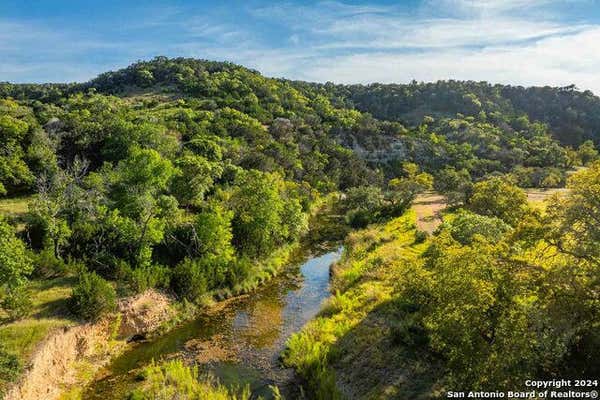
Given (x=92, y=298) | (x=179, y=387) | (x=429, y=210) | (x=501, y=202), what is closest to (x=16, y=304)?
(x=92, y=298)

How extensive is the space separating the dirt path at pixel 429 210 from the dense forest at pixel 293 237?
259 cm

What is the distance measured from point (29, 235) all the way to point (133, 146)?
24057 millimetres

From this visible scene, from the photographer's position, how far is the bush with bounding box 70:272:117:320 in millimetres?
28141

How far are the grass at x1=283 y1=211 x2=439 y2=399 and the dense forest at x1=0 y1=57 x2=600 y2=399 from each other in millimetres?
163

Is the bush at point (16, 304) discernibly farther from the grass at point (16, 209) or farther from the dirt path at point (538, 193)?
the dirt path at point (538, 193)

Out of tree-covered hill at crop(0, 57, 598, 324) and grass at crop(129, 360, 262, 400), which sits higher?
tree-covered hill at crop(0, 57, 598, 324)

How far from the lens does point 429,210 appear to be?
75250mm

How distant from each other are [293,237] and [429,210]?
102ft

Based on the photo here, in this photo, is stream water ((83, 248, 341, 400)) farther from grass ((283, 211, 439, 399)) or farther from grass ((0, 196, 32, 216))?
grass ((0, 196, 32, 216))

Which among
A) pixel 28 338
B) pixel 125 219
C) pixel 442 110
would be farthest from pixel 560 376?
pixel 442 110

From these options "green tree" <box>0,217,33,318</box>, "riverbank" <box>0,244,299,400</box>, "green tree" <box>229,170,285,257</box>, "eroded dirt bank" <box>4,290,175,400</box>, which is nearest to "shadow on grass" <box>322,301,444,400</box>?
"riverbank" <box>0,244,299,400</box>

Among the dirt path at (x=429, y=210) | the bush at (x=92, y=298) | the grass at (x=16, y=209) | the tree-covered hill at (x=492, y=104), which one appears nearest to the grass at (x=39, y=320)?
the bush at (x=92, y=298)

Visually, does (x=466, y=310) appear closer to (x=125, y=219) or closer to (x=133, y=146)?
(x=125, y=219)

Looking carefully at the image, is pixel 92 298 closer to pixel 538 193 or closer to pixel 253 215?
pixel 253 215
